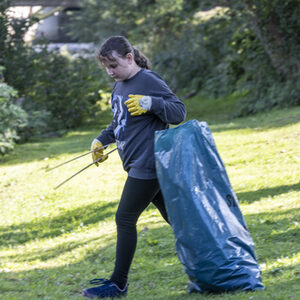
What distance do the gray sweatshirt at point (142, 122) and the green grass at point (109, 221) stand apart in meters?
0.89

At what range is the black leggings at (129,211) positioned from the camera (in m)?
3.72

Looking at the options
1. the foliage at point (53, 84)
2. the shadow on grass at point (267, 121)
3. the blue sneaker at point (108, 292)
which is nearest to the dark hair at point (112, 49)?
the blue sneaker at point (108, 292)

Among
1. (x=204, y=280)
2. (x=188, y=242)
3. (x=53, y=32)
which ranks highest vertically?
(x=188, y=242)

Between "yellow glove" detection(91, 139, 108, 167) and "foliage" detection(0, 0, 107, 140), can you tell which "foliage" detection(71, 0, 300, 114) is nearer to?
"foliage" detection(0, 0, 107, 140)

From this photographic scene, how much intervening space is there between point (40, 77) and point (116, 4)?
37.7 feet

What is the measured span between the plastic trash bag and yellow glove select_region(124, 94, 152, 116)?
177 millimetres

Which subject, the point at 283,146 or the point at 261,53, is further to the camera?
the point at 261,53

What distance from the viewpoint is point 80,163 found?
1145 centimetres

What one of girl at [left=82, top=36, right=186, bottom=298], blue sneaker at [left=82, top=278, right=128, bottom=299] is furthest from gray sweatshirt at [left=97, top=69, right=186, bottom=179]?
blue sneaker at [left=82, top=278, right=128, bottom=299]

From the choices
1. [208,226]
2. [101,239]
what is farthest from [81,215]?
[208,226]

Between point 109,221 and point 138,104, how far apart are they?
4195 millimetres

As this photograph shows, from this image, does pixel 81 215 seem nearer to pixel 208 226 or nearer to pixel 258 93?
pixel 208 226

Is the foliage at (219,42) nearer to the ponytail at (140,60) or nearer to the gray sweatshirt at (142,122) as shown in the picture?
the ponytail at (140,60)

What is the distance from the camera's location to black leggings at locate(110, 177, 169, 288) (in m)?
3.72
